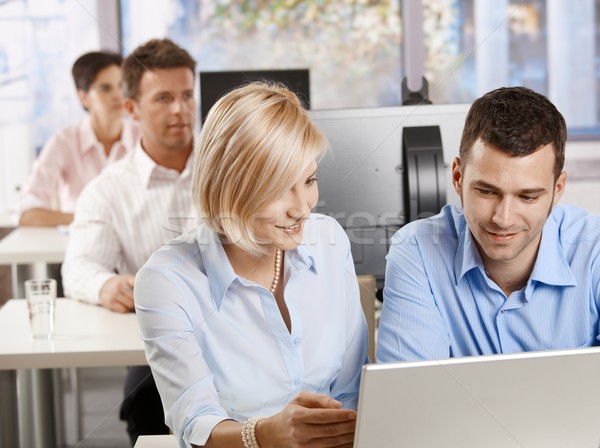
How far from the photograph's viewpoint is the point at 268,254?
1418 millimetres

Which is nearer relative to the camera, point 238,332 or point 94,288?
point 238,332

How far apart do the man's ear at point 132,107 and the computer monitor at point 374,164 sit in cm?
102

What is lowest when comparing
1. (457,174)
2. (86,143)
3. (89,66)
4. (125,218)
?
(125,218)

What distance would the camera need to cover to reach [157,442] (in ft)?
4.46

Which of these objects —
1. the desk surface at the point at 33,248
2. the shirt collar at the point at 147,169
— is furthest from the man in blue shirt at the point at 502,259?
the desk surface at the point at 33,248

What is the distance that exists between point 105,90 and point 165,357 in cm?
256

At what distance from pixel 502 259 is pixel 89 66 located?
266cm

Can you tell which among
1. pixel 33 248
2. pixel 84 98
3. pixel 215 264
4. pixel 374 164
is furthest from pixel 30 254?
pixel 215 264

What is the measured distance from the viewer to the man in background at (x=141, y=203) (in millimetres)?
2172

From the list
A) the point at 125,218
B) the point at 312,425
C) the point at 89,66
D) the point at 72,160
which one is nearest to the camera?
the point at 312,425

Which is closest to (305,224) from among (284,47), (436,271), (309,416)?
(436,271)

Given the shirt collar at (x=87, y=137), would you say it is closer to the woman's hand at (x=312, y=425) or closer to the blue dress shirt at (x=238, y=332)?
the blue dress shirt at (x=238, y=332)

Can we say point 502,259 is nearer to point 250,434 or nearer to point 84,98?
point 250,434

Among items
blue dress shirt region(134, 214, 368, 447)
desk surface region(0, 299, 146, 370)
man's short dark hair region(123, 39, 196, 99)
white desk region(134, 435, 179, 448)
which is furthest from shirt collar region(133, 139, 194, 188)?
white desk region(134, 435, 179, 448)
